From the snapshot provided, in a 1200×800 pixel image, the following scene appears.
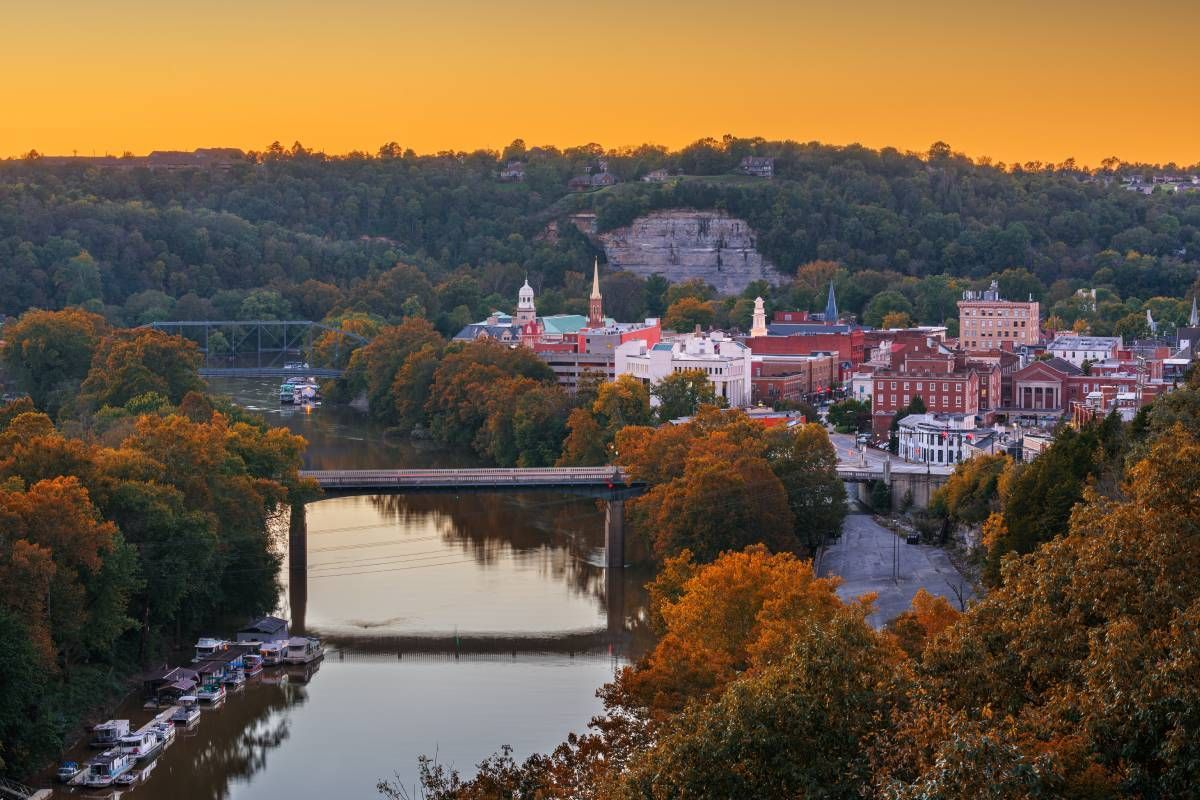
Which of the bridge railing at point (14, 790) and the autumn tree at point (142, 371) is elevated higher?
the autumn tree at point (142, 371)

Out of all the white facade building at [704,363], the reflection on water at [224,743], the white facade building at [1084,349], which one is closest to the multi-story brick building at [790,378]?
the white facade building at [704,363]

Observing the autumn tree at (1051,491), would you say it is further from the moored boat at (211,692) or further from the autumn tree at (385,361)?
the autumn tree at (385,361)

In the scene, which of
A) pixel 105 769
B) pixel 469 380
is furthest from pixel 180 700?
pixel 469 380

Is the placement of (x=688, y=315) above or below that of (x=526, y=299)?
below

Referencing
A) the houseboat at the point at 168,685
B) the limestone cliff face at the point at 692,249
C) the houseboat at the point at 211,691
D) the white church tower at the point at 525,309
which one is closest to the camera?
the houseboat at the point at 168,685

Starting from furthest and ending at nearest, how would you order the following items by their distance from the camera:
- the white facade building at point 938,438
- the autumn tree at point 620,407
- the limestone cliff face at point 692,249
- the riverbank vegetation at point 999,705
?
the limestone cliff face at point 692,249, the autumn tree at point 620,407, the white facade building at point 938,438, the riverbank vegetation at point 999,705

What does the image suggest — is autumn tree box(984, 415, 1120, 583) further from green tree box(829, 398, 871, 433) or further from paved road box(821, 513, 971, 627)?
green tree box(829, 398, 871, 433)

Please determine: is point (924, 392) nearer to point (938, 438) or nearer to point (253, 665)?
point (938, 438)

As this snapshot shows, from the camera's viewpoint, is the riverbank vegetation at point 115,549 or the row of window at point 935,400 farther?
the row of window at point 935,400
